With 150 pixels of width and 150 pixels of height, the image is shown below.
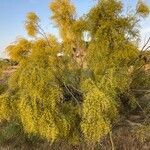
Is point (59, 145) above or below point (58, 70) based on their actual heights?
below

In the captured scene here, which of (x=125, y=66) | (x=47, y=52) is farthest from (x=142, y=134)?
(x=47, y=52)

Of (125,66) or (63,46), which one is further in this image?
(63,46)

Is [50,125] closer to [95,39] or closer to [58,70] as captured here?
[95,39]

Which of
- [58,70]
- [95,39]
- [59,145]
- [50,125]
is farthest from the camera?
[58,70]

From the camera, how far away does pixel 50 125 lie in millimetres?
10758

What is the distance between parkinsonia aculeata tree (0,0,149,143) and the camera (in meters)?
10.7

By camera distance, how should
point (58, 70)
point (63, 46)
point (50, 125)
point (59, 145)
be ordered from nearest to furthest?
point (50, 125), point (59, 145), point (58, 70), point (63, 46)

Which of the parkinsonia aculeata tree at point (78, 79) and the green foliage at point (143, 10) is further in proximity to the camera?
the green foliage at point (143, 10)

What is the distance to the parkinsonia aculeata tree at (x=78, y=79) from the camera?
10.7m

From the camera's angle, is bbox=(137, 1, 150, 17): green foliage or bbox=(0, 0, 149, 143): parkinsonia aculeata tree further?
bbox=(137, 1, 150, 17): green foliage

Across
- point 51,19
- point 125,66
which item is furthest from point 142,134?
point 51,19

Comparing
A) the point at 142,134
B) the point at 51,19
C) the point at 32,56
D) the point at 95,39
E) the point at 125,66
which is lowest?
the point at 142,134

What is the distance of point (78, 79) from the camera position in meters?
14.1

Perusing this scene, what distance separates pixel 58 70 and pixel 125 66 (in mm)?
2775
